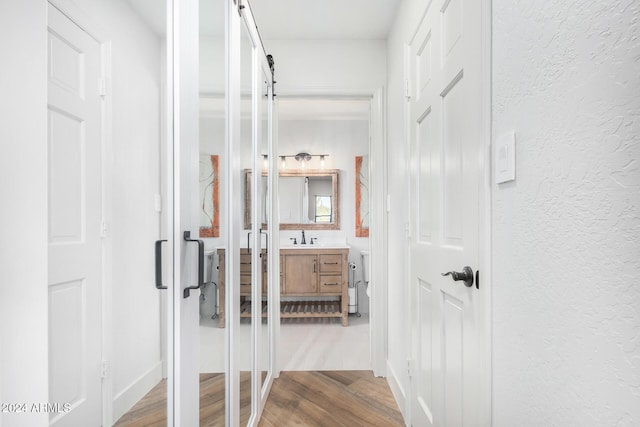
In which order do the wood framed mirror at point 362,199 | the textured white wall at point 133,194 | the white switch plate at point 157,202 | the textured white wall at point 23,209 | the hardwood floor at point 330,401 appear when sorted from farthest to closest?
1. the wood framed mirror at point 362,199
2. the hardwood floor at point 330,401
3. the white switch plate at point 157,202
4. the textured white wall at point 133,194
5. the textured white wall at point 23,209

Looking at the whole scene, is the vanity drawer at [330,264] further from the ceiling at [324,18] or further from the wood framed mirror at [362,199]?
the ceiling at [324,18]

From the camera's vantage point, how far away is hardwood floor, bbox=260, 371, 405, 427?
1.91 metres

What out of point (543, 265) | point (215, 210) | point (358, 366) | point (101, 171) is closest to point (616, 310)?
point (543, 265)

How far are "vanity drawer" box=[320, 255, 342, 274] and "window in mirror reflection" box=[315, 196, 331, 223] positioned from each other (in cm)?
68

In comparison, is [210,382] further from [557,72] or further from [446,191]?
[557,72]

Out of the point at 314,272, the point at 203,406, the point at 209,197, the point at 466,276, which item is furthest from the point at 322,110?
the point at 203,406

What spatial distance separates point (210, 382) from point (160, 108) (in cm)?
83

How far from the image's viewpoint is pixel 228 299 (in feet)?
4.23

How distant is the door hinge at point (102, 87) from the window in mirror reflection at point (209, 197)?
1.41 ft

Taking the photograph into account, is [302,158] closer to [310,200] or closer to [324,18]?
[310,200]

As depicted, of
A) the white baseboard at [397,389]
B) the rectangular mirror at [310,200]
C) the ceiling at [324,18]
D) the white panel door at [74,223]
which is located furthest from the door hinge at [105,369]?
the rectangular mirror at [310,200]

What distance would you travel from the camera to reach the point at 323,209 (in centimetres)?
428

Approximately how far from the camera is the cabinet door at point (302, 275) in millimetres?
3699

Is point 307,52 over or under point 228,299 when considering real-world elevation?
over
